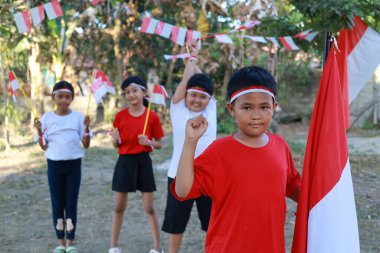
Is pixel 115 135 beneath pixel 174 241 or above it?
above

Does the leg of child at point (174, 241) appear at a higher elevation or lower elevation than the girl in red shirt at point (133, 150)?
lower

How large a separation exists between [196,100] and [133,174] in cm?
96

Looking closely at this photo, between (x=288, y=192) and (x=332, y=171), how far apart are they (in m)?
0.26

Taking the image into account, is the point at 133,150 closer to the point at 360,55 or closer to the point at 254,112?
the point at 254,112

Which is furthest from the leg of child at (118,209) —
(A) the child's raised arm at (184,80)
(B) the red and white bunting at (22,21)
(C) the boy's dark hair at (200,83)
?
(B) the red and white bunting at (22,21)

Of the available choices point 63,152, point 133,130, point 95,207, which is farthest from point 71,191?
point 95,207

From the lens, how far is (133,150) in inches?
153

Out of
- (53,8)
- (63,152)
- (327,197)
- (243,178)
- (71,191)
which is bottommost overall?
(71,191)

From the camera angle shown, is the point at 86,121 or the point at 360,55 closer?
the point at 86,121

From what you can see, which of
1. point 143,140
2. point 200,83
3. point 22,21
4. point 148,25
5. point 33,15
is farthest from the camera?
point 148,25

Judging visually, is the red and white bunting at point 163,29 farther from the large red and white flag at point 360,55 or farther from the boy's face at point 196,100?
the boy's face at point 196,100

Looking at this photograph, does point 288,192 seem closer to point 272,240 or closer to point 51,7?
point 272,240

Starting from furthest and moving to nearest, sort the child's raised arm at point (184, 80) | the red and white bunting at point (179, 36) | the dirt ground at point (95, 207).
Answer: the red and white bunting at point (179, 36)
the dirt ground at point (95, 207)
the child's raised arm at point (184, 80)

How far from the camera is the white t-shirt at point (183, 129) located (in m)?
3.37
